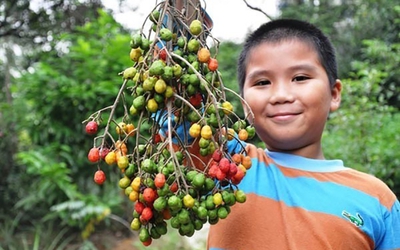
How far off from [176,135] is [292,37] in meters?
0.67

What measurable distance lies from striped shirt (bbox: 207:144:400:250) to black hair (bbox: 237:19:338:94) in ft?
1.08

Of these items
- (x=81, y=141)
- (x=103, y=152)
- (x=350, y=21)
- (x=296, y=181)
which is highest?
(x=103, y=152)

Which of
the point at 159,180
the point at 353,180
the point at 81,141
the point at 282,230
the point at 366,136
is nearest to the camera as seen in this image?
the point at 159,180

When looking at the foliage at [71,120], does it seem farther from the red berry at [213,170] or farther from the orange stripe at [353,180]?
the red berry at [213,170]

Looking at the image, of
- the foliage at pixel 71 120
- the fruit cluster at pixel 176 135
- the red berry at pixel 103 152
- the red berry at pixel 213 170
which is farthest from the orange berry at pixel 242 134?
the foliage at pixel 71 120

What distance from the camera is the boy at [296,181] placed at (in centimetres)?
142

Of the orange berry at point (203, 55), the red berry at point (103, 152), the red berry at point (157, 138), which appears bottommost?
the red berry at point (103, 152)

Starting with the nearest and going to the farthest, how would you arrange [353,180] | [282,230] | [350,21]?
[282,230]
[353,180]
[350,21]

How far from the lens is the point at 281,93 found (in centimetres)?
145

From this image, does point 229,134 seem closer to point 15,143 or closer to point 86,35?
point 86,35

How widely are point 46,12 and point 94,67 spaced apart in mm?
2665

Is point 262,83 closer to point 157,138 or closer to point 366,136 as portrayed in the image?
point 157,138

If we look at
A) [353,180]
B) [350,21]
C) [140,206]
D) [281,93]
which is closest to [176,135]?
[140,206]

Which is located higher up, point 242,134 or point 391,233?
point 242,134
